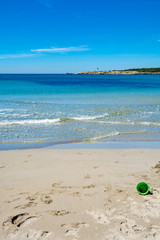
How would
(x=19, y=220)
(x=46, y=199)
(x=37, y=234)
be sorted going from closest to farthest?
1. (x=37, y=234)
2. (x=19, y=220)
3. (x=46, y=199)

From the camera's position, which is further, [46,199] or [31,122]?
[31,122]

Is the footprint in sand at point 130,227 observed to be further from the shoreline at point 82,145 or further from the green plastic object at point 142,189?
the shoreline at point 82,145

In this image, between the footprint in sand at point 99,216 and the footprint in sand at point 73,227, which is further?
the footprint in sand at point 99,216

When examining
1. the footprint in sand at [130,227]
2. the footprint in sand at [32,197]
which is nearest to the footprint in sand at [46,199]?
the footprint in sand at [32,197]

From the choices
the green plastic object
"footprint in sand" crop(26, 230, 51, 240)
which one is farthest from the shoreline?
"footprint in sand" crop(26, 230, 51, 240)

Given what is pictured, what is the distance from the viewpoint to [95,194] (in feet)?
16.0

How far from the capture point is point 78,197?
4758 mm

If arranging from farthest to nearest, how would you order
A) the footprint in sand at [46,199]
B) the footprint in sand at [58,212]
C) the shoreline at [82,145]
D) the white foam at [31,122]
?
the white foam at [31,122] → the shoreline at [82,145] → the footprint in sand at [46,199] → the footprint in sand at [58,212]

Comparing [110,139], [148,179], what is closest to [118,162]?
[148,179]

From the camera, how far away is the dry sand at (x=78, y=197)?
369cm

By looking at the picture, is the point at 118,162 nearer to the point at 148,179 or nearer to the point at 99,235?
the point at 148,179

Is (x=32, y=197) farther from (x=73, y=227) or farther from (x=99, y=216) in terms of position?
(x=99, y=216)

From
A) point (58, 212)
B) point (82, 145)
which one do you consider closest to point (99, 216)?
point (58, 212)

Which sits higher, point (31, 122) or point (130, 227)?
point (31, 122)
